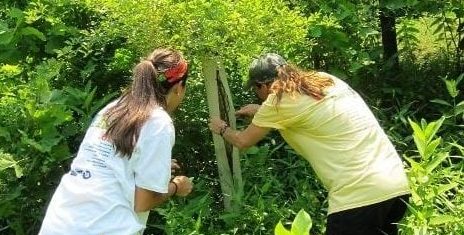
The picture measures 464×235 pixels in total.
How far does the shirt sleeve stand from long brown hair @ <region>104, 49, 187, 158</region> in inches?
1.2

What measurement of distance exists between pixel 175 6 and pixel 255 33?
0.39 meters

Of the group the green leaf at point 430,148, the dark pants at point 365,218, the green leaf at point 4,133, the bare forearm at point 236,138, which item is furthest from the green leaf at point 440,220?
the green leaf at point 4,133

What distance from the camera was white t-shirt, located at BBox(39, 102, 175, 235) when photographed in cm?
264

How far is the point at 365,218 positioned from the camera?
332 centimetres

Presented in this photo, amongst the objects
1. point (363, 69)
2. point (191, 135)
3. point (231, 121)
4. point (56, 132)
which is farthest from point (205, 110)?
point (363, 69)

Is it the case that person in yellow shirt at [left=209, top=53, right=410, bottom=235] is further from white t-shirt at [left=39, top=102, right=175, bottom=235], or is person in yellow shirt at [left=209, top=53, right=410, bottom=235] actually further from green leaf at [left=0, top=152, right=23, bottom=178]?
green leaf at [left=0, top=152, right=23, bottom=178]

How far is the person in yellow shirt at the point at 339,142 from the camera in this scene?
3301 mm

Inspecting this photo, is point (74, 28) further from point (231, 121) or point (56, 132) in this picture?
point (231, 121)

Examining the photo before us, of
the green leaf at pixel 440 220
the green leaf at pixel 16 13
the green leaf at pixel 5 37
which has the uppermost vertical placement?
the green leaf at pixel 16 13

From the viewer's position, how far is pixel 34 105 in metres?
3.93

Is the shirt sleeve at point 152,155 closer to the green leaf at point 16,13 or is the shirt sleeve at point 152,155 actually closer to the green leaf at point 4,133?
the green leaf at point 4,133

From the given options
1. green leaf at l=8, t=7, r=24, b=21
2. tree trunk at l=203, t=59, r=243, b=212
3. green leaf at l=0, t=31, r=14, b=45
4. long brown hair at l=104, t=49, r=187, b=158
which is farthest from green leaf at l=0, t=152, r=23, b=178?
long brown hair at l=104, t=49, r=187, b=158

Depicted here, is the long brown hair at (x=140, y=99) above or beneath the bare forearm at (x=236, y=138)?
above

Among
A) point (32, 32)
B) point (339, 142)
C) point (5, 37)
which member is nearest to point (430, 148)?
point (339, 142)
